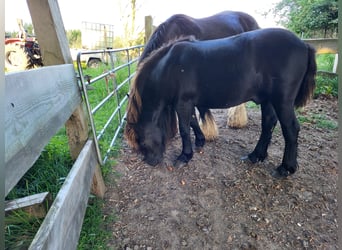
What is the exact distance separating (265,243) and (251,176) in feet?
2.51

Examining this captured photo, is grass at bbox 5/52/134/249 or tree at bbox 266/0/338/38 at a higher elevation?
tree at bbox 266/0/338/38

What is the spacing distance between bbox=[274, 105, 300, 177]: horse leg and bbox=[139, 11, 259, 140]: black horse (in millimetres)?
905

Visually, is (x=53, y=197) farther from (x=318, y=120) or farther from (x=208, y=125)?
(x=318, y=120)

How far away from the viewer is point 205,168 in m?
2.41

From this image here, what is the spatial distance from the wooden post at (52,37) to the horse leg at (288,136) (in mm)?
1722

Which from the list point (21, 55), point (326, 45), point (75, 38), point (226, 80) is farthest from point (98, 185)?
point (75, 38)

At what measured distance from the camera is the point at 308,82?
2152 mm

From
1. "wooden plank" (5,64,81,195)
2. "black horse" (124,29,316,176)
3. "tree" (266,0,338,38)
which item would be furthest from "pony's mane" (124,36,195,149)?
"tree" (266,0,338,38)

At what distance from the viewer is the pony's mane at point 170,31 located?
2729 mm

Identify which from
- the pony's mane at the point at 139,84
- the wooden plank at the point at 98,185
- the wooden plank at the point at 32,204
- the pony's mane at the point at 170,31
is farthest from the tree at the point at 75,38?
the wooden plank at the point at 32,204

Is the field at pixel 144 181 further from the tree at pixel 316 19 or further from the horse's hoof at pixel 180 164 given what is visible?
the tree at pixel 316 19

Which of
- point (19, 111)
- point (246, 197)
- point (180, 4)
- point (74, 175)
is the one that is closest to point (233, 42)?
point (246, 197)

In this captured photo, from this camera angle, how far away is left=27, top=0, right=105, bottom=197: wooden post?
4.15 feet

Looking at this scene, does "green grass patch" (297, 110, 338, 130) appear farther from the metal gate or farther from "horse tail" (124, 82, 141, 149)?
the metal gate
